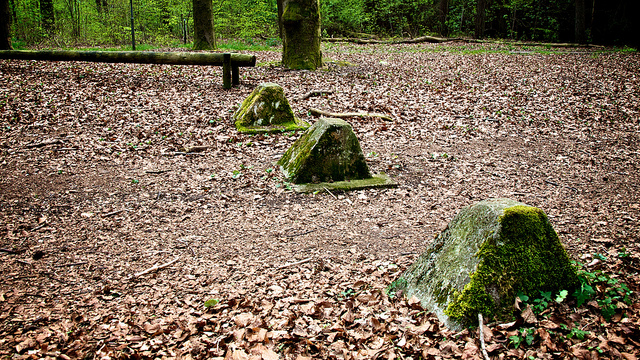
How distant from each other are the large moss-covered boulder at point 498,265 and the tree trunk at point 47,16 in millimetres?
20334

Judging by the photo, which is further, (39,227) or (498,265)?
(39,227)

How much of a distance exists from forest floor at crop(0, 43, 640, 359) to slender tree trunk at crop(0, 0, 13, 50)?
4.53ft

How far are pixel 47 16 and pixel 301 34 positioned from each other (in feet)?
42.2

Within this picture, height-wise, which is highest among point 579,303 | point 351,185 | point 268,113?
point 268,113

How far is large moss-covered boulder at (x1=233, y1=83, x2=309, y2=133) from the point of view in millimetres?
8359

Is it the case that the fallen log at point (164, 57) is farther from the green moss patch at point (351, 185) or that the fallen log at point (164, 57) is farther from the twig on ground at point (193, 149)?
the green moss patch at point (351, 185)

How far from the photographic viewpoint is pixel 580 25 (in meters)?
20.3

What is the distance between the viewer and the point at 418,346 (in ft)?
8.75

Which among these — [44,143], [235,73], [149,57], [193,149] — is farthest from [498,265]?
A: [149,57]

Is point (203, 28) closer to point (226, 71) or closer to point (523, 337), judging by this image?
point (226, 71)

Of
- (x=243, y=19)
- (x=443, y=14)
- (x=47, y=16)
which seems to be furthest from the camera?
(x=443, y=14)

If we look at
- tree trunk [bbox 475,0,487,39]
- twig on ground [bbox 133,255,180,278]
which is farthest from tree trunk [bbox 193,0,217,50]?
tree trunk [bbox 475,0,487,39]

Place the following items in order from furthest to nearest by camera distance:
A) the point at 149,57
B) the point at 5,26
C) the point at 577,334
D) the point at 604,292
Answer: the point at 5,26 < the point at 149,57 < the point at 604,292 < the point at 577,334

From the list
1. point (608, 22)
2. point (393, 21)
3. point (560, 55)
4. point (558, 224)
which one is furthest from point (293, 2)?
point (393, 21)
